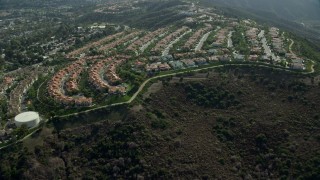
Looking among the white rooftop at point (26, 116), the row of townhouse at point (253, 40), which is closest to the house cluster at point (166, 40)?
the row of townhouse at point (253, 40)

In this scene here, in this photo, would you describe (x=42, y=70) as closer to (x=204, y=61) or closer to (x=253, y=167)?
(x=204, y=61)

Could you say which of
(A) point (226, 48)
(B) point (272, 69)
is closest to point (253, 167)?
(B) point (272, 69)

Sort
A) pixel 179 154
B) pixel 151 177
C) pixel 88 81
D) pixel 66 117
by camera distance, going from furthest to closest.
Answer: pixel 88 81 < pixel 66 117 < pixel 179 154 < pixel 151 177

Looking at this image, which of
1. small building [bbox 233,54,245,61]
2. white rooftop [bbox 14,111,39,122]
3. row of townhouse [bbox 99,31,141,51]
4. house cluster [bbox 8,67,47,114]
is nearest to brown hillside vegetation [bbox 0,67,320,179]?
white rooftop [bbox 14,111,39,122]

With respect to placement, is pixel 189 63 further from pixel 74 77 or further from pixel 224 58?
pixel 74 77

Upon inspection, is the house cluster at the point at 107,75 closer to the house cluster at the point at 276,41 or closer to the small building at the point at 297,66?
the small building at the point at 297,66

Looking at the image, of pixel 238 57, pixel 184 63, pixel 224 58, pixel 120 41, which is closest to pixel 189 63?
pixel 184 63
